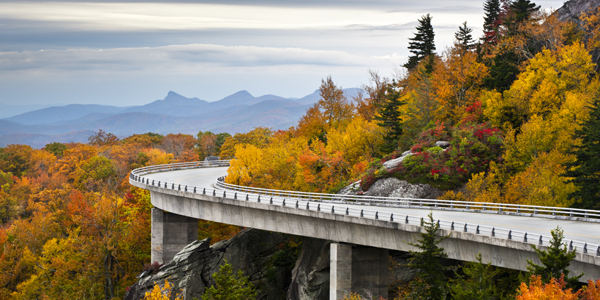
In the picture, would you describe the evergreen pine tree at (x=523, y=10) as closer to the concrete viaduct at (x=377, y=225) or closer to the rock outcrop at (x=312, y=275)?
the concrete viaduct at (x=377, y=225)

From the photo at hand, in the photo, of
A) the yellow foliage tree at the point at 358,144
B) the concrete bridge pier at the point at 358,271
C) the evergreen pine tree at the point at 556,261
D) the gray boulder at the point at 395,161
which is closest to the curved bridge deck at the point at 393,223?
the concrete bridge pier at the point at 358,271

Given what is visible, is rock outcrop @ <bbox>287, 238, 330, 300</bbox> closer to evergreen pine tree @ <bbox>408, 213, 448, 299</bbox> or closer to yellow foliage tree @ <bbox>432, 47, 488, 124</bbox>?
evergreen pine tree @ <bbox>408, 213, 448, 299</bbox>

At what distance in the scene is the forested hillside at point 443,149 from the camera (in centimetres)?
5578

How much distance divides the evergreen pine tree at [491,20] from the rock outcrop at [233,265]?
43.4m

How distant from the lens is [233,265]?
57812 millimetres

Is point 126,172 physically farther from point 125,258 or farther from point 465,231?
point 465,231

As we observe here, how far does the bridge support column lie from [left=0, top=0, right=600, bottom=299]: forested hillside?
21.0ft

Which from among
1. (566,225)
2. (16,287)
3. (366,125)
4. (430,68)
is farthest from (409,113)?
(16,287)

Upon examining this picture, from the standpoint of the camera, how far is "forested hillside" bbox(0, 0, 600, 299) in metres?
55.8

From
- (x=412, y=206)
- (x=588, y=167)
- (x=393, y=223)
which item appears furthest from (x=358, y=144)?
(x=393, y=223)

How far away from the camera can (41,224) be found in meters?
84.3

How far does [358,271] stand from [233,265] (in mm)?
16136

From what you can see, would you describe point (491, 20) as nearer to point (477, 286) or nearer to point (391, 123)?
point (391, 123)

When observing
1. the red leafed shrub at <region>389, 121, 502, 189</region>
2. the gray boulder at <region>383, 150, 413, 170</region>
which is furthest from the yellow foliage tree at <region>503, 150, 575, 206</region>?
the gray boulder at <region>383, 150, 413, 170</region>
